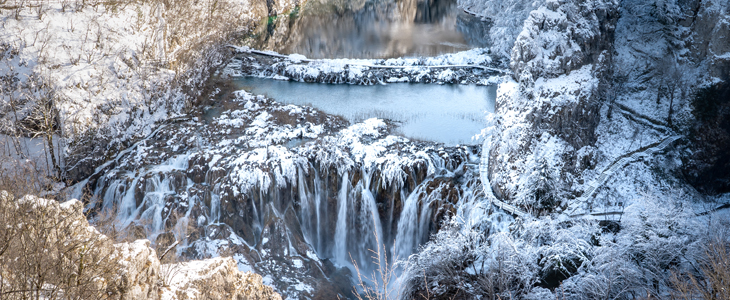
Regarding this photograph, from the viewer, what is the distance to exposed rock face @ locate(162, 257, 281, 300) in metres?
11.5

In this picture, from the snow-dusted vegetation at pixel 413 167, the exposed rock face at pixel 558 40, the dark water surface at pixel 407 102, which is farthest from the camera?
the dark water surface at pixel 407 102

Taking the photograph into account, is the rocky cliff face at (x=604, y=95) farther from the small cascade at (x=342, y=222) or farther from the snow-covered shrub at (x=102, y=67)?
the snow-covered shrub at (x=102, y=67)

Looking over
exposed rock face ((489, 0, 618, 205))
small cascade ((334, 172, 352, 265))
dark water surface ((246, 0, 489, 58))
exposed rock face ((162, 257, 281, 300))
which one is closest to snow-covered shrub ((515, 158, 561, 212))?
exposed rock face ((489, 0, 618, 205))

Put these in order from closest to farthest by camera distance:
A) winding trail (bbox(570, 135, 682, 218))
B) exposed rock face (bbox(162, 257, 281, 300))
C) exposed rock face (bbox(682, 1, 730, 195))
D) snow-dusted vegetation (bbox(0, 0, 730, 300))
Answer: exposed rock face (bbox(162, 257, 281, 300)) → snow-dusted vegetation (bbox(0, 0, 730, 300)) → winding trail (bbox(570, 135, 682, 218)) → exposed rock face (bbox(682, 1, 730, 195))

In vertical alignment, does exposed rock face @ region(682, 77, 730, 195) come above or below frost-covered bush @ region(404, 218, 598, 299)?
above

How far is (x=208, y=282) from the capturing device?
1195cm

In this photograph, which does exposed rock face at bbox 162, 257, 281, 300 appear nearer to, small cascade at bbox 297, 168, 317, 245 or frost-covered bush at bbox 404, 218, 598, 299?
frost-covered bush at bbox 404, 218, 598, 299

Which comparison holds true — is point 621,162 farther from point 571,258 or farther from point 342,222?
point 342,222

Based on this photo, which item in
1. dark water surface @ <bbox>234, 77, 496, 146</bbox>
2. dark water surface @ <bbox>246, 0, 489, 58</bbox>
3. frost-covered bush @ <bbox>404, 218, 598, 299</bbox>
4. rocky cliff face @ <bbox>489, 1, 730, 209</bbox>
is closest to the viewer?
frost-covered bush @ <bbox>404, 218, 598, 299</bbox>

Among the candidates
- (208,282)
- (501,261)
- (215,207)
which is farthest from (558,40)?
(208,282)

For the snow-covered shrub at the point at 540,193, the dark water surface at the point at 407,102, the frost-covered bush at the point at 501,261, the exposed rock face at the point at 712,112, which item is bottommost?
the frost-covered bush at the point at 501,261

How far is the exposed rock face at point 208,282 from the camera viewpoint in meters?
11.5

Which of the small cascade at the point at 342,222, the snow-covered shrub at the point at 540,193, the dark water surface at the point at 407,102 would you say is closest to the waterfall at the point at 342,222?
the small cascade at the point at 342,222

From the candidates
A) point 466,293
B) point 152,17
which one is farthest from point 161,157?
point 466,293
